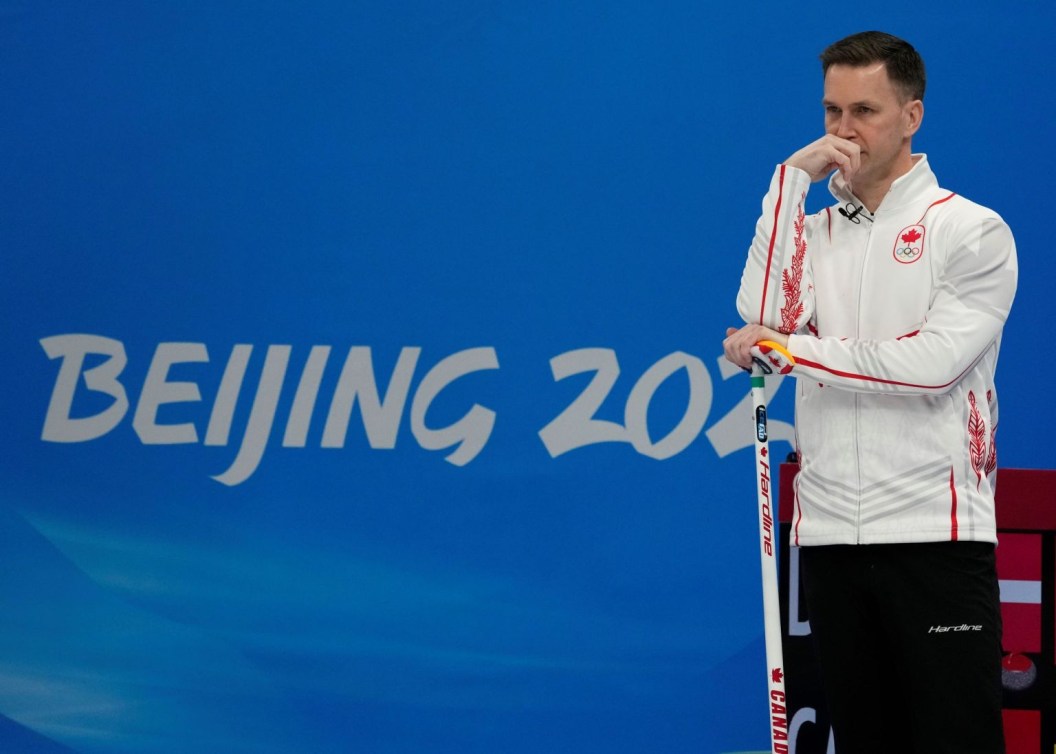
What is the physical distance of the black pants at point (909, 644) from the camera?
1972mm

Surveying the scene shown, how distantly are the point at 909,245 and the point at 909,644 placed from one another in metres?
0.63

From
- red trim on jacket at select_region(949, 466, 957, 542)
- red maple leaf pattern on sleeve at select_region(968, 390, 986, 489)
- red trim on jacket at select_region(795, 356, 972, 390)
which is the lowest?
red trim on jacket at select_region(949, 466, 957, 542)

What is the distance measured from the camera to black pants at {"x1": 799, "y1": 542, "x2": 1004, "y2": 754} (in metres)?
1.97

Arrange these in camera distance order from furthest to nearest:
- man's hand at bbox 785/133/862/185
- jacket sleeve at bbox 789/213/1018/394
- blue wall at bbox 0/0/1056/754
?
blue wall at bbox 0/0/1056/754 → man's hand at bbox 785/133/862/185 → jacket sleeve at bbox 789/213/1018/394

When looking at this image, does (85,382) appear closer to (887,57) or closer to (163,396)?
(163,396)

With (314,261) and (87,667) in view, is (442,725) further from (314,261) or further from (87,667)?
(314,261)

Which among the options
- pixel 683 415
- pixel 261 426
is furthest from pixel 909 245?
pixel 261 426

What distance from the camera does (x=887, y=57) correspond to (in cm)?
209

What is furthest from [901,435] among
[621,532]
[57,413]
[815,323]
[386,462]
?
[57,413]

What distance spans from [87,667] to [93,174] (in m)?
1.29

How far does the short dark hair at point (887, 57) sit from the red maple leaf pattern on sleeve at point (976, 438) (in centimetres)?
52

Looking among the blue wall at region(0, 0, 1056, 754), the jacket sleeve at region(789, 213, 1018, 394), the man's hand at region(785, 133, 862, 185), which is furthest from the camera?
the blue wall at region(0, 0, 1056, 754)

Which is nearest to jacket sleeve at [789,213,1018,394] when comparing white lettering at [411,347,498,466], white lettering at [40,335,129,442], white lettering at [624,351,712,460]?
white lettering at [624,351,712,460]

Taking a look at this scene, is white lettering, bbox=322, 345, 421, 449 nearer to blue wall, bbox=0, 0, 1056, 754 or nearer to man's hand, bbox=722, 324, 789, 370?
blue wall, bbox=0, 0, 1056, 754
